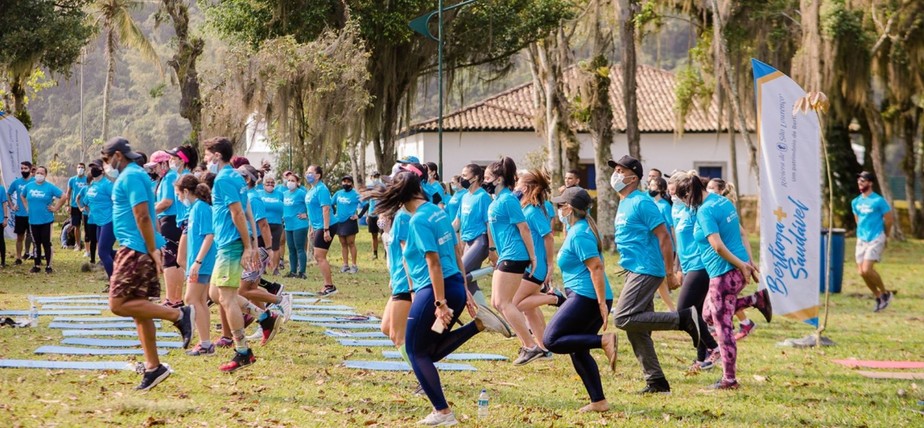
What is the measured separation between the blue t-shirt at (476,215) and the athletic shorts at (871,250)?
260 inches

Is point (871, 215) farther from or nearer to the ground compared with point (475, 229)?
nearer to the ground

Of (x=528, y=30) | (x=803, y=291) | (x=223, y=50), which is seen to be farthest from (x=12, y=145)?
(x=803, y=291)

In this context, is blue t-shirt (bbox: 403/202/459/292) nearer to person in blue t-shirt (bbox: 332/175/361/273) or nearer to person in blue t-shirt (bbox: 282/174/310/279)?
person in blue t-shirt (bbox: 282/174/310/279)

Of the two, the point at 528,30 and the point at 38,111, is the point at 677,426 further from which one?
the point at 38,111

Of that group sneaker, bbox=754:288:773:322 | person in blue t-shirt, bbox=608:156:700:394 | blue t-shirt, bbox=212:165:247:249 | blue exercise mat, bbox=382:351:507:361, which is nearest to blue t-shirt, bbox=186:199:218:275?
blue t-shirt, bbox=212:165:247:249

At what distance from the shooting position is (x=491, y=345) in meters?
11.0

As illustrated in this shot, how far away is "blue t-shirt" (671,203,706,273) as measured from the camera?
31.2 ft

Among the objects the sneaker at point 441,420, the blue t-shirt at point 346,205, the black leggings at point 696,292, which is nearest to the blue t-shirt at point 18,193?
the blue t-shirt at point 346,205

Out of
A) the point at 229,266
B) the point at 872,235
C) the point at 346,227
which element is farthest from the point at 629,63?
the point at 229,266

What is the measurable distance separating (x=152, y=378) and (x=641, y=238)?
368 centimetres

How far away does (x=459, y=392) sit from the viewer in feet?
27.3

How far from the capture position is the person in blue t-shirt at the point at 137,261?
793 cm

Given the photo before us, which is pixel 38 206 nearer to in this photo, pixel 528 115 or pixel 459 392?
pixel 459 392

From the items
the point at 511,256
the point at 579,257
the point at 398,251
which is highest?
the point at 398,251
